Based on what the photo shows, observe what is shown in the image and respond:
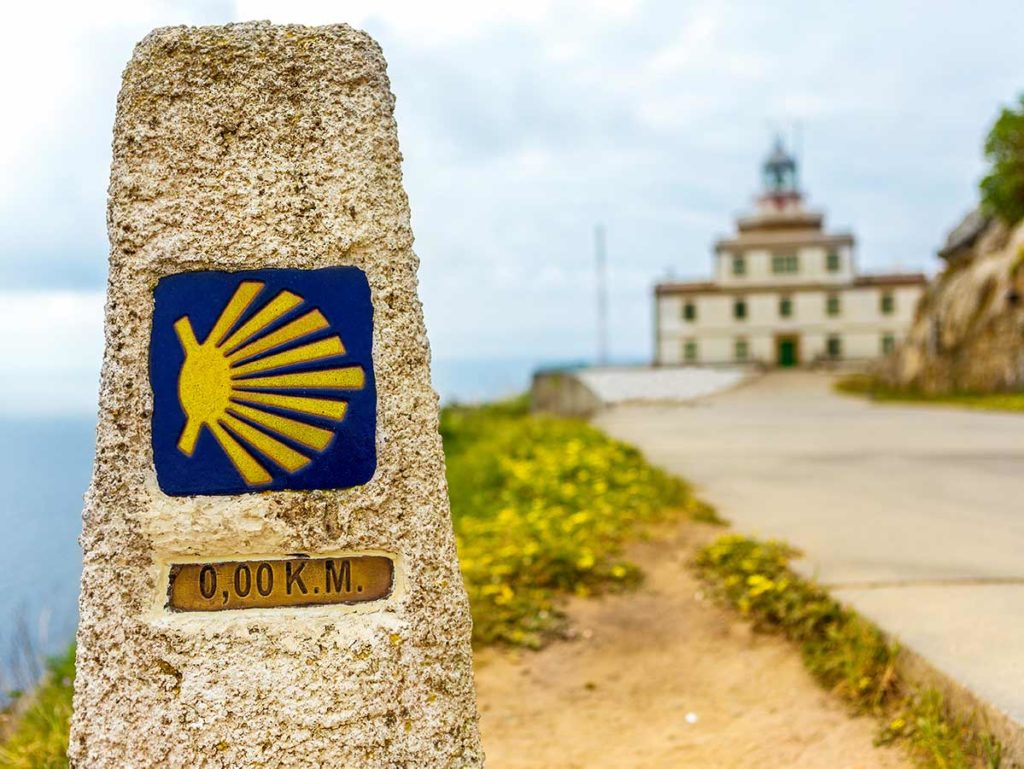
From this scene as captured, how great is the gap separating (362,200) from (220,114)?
0.40 metres

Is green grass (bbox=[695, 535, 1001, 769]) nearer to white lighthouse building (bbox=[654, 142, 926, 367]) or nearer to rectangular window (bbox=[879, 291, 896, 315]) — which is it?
white lighthouse building (bbox=[654, 142, 926, 367])

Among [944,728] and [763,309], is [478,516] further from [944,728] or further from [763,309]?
[763,309]

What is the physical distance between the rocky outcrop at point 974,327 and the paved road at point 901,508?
5.13m

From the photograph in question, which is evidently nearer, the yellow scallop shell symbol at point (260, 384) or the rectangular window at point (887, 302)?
the yellow scallop shell symbol at point (260, 384)

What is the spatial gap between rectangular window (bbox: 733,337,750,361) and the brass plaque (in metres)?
37.3

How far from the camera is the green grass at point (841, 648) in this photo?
274cm

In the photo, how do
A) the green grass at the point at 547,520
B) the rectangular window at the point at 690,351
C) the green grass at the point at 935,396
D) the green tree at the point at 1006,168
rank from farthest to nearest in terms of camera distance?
1. the rectangular window at the point at 690,351
2. the green tree at the point at 1006,168
3. the green grass at the point at 935,396
4. the green grass at the point at 547,520

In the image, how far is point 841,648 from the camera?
3500 mm

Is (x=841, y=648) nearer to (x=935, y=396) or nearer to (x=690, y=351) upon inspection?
(x=935, y=396)

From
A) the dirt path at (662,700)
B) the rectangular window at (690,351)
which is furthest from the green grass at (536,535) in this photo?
the rectangular window at (690,351)

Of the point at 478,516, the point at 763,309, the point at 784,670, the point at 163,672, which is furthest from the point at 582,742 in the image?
the point at 763,309

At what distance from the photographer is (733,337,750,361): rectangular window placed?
38.1m

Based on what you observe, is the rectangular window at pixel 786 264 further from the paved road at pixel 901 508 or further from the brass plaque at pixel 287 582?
the brass plaque at pixel 287 582

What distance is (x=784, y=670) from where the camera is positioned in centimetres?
367
